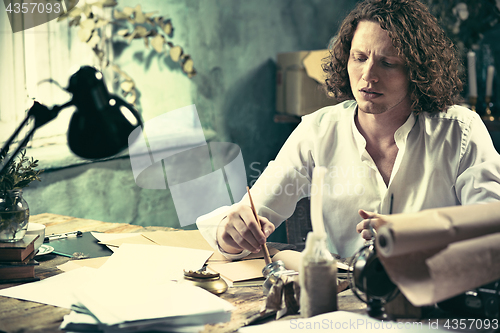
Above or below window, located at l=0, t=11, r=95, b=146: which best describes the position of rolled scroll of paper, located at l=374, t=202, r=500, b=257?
below

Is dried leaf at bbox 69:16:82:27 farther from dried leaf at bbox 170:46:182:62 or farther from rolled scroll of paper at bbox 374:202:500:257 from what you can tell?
rolled scroll of paper at bbox 374:202:500:257

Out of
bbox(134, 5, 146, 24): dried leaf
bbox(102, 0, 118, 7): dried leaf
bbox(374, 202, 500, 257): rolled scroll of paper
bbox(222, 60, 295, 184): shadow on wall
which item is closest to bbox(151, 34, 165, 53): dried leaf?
bbox(134, 5, 146, 24): dried leaf

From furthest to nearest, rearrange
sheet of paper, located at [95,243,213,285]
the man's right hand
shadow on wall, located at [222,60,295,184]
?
shadow on wall, located at [222,60,295,184] → the man's right hand → sheet of paper, located at [95,243,213,285]

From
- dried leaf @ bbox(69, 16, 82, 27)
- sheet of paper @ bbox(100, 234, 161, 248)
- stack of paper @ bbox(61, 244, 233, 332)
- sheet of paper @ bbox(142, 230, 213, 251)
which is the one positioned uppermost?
dried leaf @ bbox(69, 16, 82, 27)

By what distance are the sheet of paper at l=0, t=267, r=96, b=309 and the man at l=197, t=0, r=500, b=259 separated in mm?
375

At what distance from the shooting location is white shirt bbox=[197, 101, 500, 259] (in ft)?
4.59

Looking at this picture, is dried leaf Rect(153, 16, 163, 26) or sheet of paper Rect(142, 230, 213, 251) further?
dried leaf Rect(153, 16, 163, 26)

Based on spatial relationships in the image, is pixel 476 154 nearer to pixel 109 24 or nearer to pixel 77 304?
pixel 77 304

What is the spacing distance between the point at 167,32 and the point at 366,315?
7.40ft

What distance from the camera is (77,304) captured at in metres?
0.82

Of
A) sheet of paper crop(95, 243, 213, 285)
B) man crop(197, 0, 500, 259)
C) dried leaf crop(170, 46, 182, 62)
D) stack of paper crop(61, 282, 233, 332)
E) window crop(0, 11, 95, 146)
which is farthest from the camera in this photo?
dried leaf crop(170, 46, 182, 62)

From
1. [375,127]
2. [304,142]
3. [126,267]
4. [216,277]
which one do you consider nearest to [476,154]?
[375,127]

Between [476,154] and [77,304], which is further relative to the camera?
[476,154]

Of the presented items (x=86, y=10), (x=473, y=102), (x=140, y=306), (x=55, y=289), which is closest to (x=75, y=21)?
(x=86, y=10)
